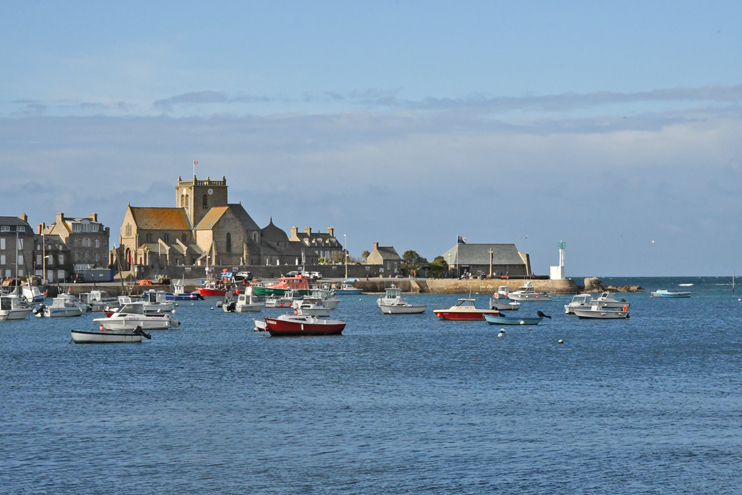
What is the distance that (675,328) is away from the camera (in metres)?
85.1

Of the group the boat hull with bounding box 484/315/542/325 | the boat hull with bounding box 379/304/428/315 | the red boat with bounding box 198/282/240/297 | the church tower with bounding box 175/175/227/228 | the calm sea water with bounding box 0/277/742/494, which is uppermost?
the church tower with bounding box 175/175/227/228

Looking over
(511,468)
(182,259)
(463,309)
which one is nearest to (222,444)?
(511,468)

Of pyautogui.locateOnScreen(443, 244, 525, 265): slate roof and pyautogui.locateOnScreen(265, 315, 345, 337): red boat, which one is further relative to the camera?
pyautogui.locateOnScreen(443, 244, 525, 265): slate roof

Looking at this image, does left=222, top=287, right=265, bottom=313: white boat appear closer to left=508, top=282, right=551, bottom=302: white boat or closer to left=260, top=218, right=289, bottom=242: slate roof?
left=508, top=282, right=551, bottom=302: white boat

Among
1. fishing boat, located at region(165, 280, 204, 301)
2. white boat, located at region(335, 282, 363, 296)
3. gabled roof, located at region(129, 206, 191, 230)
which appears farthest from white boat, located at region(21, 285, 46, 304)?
gabled roof, located at region(129, 206, 191, 230)

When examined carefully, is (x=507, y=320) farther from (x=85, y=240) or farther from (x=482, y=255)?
(x=85, y=240)

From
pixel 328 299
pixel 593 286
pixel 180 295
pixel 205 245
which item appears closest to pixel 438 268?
pixel 593 286

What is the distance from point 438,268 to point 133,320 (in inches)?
4412

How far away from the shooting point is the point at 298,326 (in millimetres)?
70312

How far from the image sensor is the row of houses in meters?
170

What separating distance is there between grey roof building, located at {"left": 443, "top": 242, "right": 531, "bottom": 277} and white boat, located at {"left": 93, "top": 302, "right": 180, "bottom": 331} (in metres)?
106

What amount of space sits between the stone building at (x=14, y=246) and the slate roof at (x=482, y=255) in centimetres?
7390

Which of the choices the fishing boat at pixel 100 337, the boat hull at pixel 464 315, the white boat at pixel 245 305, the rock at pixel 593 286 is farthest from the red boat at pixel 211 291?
the fishing boat at pixel 100 337

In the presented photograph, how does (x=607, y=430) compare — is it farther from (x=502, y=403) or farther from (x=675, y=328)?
(x=675, y=328)
